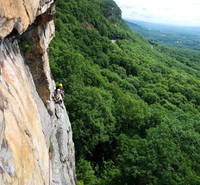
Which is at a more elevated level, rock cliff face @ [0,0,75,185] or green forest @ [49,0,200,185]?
rock cliff face @ [0,0,75,185]

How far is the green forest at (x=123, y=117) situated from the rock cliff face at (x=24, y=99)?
1425 centimetres

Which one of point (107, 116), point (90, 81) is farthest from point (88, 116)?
point (90, 81)

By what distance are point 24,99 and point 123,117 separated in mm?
29590

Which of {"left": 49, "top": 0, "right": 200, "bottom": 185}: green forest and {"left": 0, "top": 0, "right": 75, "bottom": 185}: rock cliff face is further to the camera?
{"left": 49, "top": 0, "right": 200, "bottom": 185}: green forest

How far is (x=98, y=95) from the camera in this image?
38.3 meters

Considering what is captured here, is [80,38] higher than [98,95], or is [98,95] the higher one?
[80,38]

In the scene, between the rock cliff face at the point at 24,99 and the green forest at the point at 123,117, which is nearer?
the rock cliff face at the point at 24,99

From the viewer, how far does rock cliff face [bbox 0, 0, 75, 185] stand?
8945 millimetres

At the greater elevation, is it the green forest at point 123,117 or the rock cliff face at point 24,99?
the rock cliff face at point 24,99

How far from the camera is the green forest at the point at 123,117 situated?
28406 mm

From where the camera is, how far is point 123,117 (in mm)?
40469

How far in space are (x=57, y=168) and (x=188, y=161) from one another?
1730 cm

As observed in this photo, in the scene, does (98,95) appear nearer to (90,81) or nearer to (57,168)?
(90,81)

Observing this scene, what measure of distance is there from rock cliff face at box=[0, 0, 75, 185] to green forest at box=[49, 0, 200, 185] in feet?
46.7
